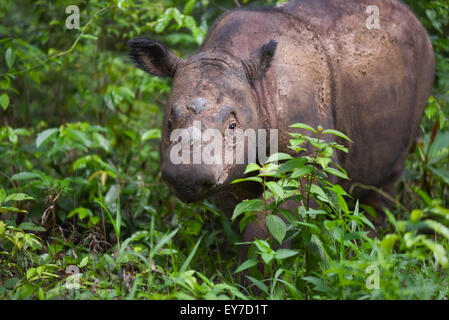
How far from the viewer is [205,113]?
3617mm

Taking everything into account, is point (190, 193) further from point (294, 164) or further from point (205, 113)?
point (294, 164)

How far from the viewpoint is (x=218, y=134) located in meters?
3.57

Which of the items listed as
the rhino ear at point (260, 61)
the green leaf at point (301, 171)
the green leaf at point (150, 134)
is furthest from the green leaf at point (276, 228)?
the green leaf at point (150, 134)

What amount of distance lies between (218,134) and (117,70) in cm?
405

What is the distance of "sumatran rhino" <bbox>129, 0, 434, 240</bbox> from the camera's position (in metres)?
3.72

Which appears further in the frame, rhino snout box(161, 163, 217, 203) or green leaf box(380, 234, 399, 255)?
rhino snout box(161, 163, 217, 203)

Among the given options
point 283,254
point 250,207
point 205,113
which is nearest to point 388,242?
point 283,254

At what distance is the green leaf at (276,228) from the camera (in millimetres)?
3005

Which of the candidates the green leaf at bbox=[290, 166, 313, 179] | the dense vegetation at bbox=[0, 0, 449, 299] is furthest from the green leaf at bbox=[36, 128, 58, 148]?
the green leaf at bbox=[290, 166, 313, 179]

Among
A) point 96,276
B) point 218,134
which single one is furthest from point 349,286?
point 96,276

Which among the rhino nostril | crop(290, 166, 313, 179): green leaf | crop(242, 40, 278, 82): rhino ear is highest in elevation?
crop(242, 40, 278, 82): rhino ear

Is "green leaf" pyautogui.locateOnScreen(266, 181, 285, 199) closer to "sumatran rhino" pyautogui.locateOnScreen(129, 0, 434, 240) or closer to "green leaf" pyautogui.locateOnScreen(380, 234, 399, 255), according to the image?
"sumatran rhino" pyautogui.locateOnScreen(129, 0, 434, 240)
